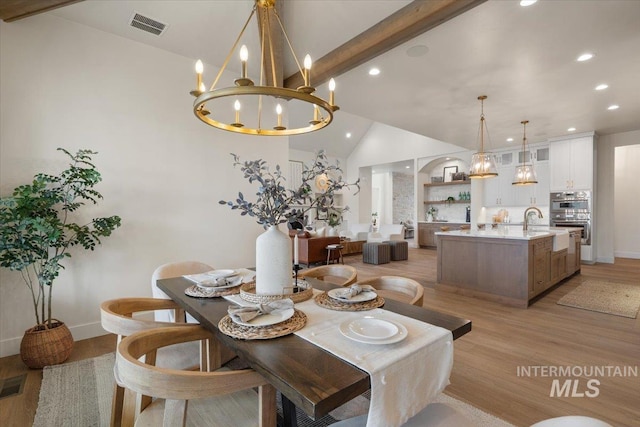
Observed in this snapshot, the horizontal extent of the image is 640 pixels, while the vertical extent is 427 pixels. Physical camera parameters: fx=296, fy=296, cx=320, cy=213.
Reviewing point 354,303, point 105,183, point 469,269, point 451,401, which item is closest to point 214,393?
point 354,303

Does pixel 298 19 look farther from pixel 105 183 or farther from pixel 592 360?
pixel 592 360

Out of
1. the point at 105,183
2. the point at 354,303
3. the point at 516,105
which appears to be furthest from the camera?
the point at 516,105

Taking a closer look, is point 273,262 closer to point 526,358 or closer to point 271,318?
point 271,318

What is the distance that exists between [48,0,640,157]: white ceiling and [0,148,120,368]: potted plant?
1.74 metres

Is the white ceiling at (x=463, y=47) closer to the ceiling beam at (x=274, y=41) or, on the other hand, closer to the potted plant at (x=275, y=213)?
the ceiling beam at (x=274, y=41)

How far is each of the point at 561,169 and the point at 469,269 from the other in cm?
475

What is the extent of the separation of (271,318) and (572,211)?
8.16 meters

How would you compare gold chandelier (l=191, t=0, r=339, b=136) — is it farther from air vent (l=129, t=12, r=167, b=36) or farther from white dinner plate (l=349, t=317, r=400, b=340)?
white dinner plate (l=349, t=317, r=400, b=340)

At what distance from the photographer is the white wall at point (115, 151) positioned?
2691 millimetres

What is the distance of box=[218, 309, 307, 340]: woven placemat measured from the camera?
45.7 inches

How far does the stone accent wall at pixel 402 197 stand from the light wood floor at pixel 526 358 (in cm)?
1005

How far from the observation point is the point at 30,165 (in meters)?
2.72

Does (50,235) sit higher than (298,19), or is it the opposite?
(298,19)

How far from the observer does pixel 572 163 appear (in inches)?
268
